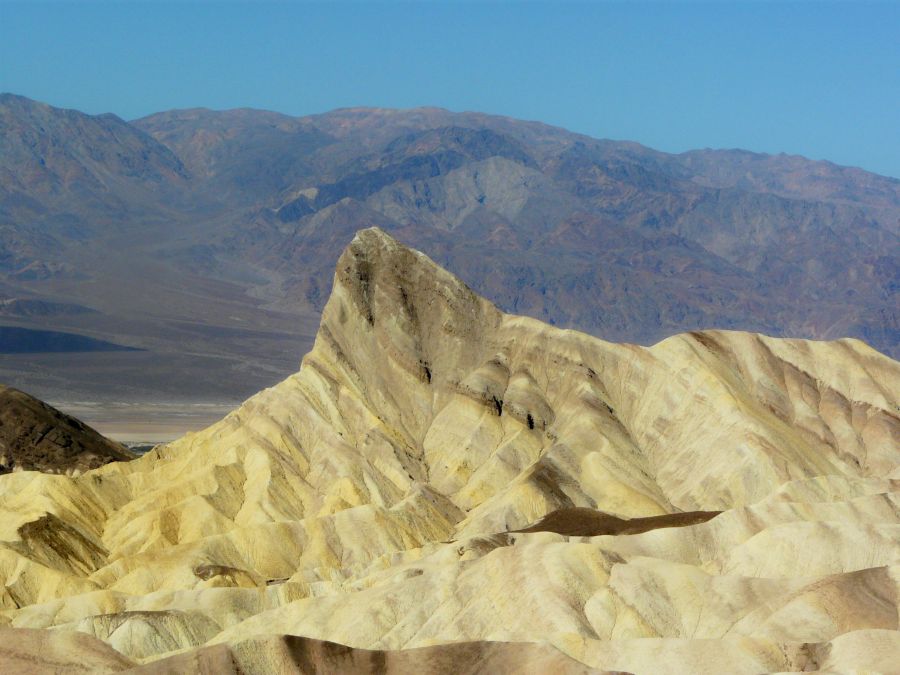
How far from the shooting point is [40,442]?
13612cm

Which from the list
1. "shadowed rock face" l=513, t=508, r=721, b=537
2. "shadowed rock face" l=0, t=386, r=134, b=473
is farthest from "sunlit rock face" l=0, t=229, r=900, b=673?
"shadowed rock face" l=0, t=386, r=134, b=473

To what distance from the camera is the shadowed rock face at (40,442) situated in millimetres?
134125

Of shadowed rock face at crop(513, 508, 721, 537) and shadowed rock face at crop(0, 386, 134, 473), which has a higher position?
shadowed rock face at crop(513, 508, 721, 537)

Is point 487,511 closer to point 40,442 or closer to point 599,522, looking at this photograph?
point 599,522

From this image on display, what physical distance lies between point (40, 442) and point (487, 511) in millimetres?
49771

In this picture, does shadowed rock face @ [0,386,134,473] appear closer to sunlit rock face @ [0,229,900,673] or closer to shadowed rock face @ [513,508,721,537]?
sunlit rock face @ [0,229,900,673]

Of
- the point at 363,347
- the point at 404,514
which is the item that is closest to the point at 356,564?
the point at 404,514

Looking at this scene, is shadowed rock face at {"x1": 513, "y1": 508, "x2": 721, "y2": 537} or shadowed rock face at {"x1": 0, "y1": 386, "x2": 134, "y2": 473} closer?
shadowed rock face at {"x1": 513, "y1": 508, "x2": 721, "y2": 537}

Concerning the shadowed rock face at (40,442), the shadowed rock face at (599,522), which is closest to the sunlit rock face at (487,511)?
the shadowed rock face at (599,522)

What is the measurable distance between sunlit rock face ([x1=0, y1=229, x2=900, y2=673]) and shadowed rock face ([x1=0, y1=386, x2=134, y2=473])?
13980 millimetres

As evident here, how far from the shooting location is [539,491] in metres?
113

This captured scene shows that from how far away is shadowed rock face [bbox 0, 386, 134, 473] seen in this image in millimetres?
134125

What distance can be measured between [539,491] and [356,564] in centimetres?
1925

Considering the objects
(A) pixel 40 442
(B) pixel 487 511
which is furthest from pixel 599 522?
(A) pixel 40 442
